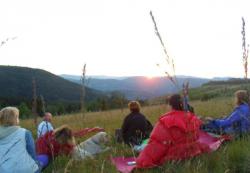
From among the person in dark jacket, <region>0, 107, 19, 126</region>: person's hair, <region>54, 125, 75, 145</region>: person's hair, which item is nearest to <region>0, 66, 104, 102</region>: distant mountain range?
the person in dark jacket

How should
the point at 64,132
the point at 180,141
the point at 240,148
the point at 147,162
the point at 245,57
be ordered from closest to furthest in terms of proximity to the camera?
1. the point at 245,57
2. the point at 240,148
3. the point at 180,141
4. the point at 147,162
5. the point at 64,132

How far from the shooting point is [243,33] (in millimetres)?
3488

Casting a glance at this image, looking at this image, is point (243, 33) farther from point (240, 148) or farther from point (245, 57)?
point (240, 148)

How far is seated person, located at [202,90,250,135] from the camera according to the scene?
22.9 feet

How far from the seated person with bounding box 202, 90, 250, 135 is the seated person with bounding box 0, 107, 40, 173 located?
8.09 feet

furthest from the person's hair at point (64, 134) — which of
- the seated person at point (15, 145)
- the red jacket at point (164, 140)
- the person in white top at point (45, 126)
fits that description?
the red jacket at point (164, 140)

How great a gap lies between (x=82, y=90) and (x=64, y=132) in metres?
5.21

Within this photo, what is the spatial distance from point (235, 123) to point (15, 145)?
2.95 metres

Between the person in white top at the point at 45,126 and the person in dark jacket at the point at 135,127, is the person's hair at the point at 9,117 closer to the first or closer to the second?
the person in white top at the point at 45,126

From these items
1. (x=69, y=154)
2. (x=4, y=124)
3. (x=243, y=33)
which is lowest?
(x=69, y=154)

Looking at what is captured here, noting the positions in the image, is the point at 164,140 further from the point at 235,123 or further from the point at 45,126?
the point at 45,126

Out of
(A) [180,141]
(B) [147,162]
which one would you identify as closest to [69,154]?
(B) [147,162]

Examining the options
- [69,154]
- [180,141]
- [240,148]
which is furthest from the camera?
[69,154]

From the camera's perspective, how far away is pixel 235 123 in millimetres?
7395
